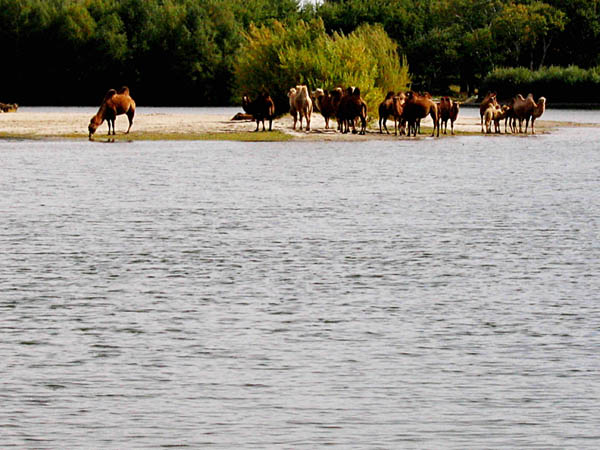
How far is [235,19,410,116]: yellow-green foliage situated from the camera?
53188 millimetres

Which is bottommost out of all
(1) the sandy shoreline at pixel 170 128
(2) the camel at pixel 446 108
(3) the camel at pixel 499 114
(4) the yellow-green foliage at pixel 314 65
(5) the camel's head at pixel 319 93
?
(1) the sandy shoreline at pixel 170 128

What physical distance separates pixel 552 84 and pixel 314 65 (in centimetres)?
3859

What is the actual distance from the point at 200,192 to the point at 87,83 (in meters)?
78.9

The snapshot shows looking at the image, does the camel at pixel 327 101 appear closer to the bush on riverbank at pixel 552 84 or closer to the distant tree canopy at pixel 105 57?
the bush on riverbank at pixel 552 84

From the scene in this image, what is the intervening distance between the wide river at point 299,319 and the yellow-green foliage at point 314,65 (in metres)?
27.7

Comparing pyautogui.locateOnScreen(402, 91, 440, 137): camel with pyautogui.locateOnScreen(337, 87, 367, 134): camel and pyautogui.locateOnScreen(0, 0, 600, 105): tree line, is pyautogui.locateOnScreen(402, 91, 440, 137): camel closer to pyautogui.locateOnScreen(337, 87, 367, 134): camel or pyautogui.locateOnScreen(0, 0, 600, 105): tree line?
pyautogui.locateOnScreen(337, 87, 367, 134): camel

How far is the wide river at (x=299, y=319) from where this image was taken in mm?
7965

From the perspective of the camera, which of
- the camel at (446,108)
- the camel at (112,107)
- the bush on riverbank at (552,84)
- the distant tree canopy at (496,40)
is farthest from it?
the distant tree canopy at (496,40)

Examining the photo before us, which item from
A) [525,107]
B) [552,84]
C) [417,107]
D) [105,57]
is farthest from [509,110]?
[105,57]

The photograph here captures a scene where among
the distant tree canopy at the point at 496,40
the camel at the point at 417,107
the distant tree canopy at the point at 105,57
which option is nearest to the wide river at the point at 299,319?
the camel at the point at 417,107

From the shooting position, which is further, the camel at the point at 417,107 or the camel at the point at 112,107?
the camel at the point at 417,107

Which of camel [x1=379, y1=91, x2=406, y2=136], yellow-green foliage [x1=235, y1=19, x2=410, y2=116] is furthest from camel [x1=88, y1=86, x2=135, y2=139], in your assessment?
yellow-green foliage [x1=235, y1=19, x2=410, y2=116]

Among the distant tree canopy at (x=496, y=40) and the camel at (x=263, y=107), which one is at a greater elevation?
the distant tree canopy at (x=496, y=40)

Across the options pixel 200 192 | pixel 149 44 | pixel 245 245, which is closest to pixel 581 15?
pixel 149 44
